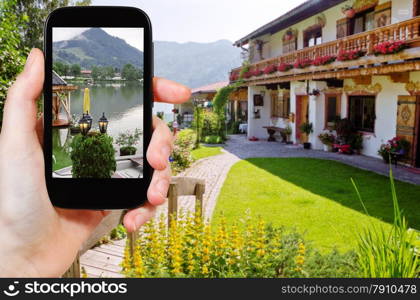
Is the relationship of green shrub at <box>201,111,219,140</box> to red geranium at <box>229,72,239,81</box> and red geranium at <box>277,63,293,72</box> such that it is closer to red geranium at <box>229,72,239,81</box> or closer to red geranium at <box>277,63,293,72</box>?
red geranium at <box>229,72,239,81</box>

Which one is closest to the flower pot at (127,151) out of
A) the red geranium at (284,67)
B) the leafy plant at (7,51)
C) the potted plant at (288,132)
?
the leafy plant at (7,51)

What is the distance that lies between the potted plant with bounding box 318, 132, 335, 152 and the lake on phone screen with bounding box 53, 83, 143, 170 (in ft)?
50.0

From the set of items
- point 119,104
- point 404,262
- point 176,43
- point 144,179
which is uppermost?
point 176,43

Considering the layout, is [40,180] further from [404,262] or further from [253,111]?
[253,111]

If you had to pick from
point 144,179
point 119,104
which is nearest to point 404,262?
point 144,179

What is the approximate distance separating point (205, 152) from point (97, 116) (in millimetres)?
16070

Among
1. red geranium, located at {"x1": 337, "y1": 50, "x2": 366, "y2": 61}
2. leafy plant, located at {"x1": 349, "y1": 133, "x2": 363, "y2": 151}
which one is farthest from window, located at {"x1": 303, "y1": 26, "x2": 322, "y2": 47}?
red geranium, located at {"x1": 337, "y1": 50, "x2": 366, "y2": 61}

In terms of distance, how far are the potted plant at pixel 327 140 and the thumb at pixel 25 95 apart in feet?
51.6

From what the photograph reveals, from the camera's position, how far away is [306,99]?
19406mm

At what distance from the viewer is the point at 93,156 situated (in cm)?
234

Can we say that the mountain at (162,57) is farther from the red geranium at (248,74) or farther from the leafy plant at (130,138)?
the red geranium at (248,74)

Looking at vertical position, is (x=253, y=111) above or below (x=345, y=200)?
above

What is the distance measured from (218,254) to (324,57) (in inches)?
466

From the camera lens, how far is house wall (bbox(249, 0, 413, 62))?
12.7m
